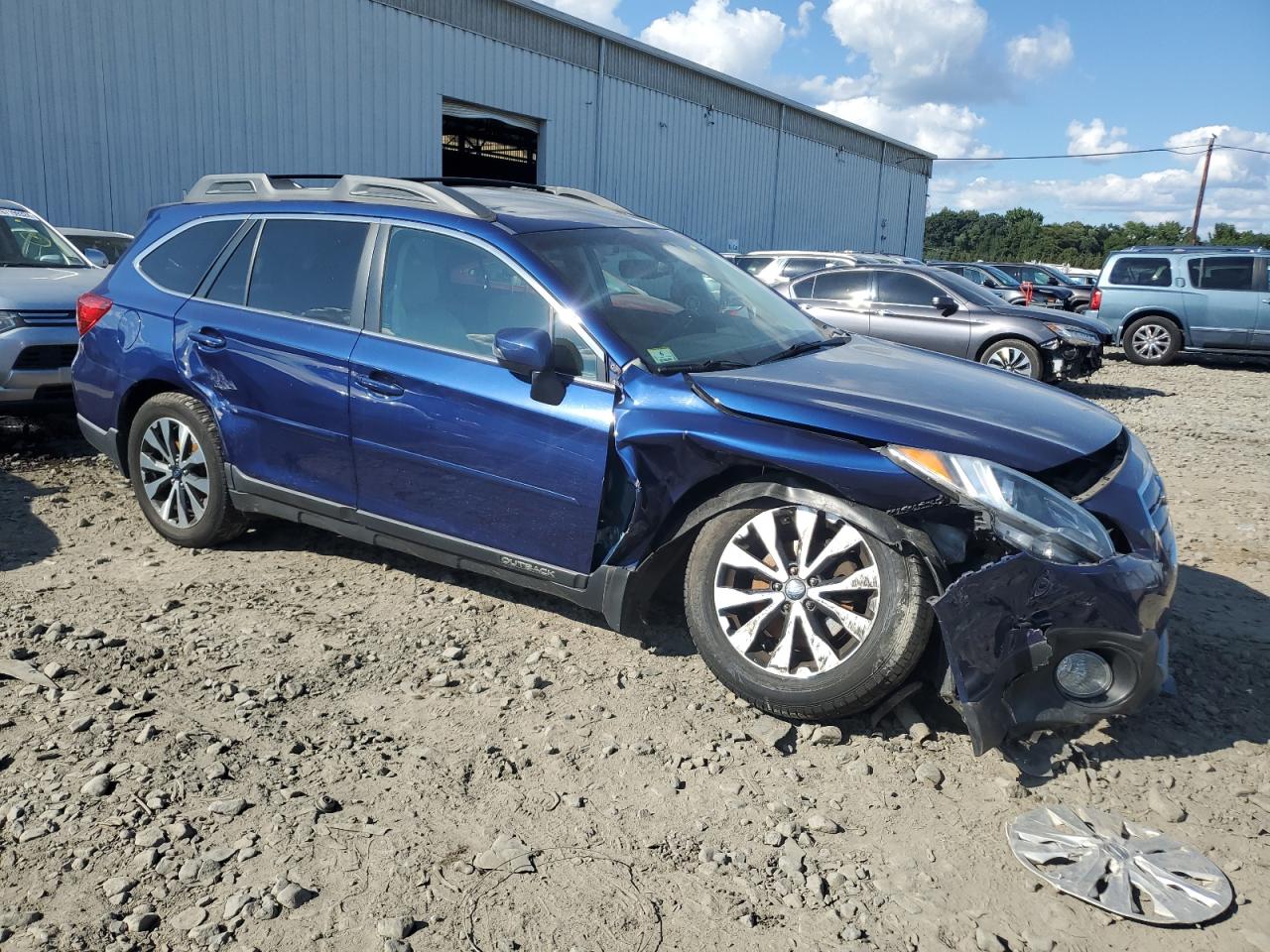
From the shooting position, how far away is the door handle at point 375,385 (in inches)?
155

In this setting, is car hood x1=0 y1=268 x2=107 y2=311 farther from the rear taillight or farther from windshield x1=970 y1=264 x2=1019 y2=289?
windshield x1=970 y1=264 x2=1019 y2=289

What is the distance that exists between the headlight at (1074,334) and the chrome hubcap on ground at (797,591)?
9582 mm

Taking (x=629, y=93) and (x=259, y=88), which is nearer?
(x=259, y=88)

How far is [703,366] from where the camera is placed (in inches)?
144

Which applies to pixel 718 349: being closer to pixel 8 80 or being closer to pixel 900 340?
pixel 900 340

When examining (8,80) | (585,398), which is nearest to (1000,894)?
(585,398)

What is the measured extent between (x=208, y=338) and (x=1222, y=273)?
15747 mm

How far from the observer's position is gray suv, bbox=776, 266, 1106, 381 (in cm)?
1151

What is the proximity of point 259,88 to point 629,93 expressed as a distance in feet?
33.6

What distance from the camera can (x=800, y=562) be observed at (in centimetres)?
323

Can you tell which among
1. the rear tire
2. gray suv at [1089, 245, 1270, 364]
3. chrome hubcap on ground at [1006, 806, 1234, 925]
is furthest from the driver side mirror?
the rear tire

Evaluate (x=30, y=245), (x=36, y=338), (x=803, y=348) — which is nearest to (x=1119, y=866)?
(x=803, y=348)

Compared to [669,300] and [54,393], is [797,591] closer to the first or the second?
[669,300]

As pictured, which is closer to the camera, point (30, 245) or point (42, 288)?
point (42, 288)
